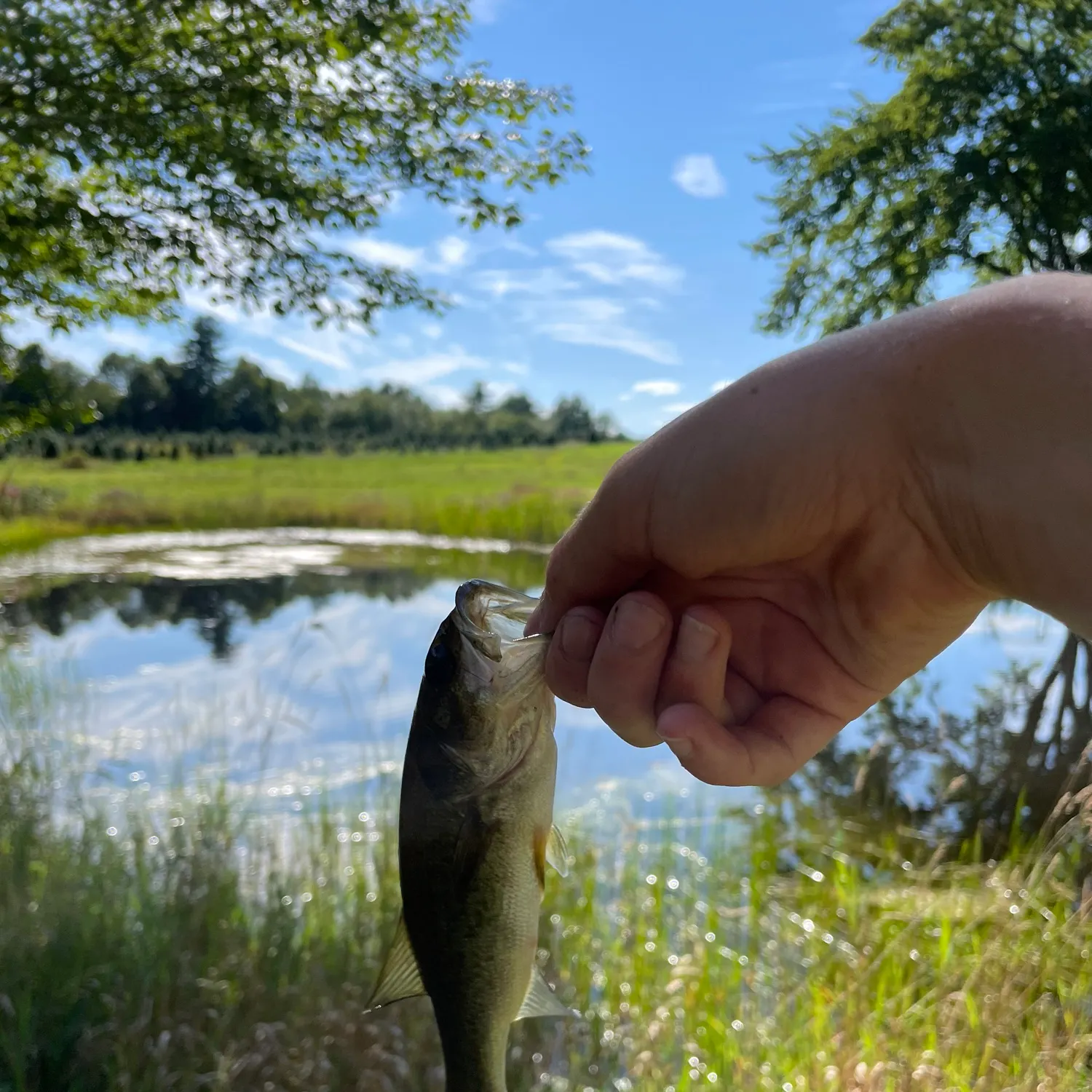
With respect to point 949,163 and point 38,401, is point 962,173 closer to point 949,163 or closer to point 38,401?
point 949,163

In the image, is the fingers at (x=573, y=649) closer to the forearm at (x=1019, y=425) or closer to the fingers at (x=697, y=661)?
the fingers at (x=697, y=661)

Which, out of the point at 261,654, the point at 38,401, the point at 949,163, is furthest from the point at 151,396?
the point at 949,163

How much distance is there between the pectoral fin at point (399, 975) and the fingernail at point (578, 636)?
45 cm

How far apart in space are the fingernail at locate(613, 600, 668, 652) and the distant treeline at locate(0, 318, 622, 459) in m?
7.87

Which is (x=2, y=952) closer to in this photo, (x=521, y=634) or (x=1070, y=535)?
(x=521, y=634)

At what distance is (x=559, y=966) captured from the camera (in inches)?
120

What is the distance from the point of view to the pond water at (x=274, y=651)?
5.26 metres

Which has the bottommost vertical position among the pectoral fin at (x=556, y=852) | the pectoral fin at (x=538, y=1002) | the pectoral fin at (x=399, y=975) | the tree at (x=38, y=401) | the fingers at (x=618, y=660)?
the pectoral fin at (x=538, y=1002)

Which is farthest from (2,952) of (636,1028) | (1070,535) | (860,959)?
(1070,535)

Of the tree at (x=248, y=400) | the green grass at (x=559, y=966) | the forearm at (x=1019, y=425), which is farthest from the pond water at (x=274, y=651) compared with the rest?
the forearm at (x=1019, y=425)

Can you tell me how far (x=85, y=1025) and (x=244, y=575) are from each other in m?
10.1

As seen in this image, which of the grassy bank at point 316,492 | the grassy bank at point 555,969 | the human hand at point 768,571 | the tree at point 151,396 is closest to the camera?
the human hand at point 768,571

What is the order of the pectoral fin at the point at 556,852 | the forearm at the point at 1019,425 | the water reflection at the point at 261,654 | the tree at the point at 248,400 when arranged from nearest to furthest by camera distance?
1. the forearm at the point at 1019,425
2. the pectoral fin at the point at 556,852
3. the water reflection at the point at 261,654
4. the tree at the point at 248,400

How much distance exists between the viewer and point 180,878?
3059mm
